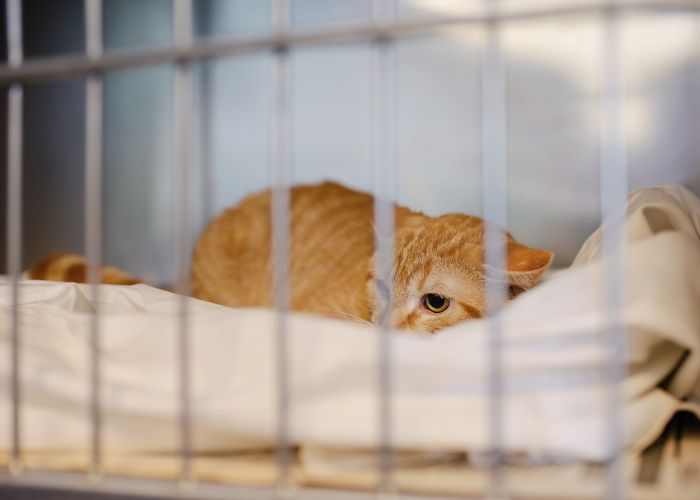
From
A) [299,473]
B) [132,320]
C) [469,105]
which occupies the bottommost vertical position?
[299,473]

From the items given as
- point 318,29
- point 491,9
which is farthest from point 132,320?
point 491,9

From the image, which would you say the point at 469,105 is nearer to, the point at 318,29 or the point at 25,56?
the point at 25,56

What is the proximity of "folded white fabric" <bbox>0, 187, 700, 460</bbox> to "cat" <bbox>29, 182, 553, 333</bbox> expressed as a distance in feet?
2.16

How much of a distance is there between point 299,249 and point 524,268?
28.7 inches

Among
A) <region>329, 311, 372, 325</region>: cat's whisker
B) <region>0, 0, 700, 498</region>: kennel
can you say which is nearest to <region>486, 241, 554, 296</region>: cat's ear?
<region>329, 311, 372, 325</region>: cat's whisker

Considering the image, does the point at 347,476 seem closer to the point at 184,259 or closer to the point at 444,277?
the point at 184,259

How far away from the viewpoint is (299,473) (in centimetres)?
70

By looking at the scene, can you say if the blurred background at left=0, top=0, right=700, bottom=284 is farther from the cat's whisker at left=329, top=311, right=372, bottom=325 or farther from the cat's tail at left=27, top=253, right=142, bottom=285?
the cat's whisker at left=329, top=311, right=372, bottom=325

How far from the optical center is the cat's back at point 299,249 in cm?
187

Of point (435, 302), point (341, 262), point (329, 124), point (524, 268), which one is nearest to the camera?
point (524, 268)

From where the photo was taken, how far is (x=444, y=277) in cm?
152

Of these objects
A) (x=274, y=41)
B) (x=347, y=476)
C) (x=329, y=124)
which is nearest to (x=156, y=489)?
(x=347, y=476)

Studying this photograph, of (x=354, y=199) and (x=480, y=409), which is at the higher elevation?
(x=354, y=199)

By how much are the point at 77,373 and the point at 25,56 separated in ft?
5.70
